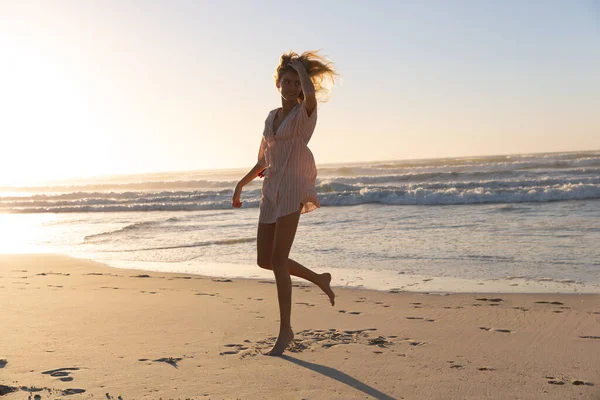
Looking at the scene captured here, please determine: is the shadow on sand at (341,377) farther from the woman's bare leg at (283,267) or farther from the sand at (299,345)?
the woman's bare leg at (283,267)

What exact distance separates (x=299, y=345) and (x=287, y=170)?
3.46ft

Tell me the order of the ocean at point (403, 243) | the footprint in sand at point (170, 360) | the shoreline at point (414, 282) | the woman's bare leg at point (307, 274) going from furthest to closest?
the ocean at point (403, 243)
the shoreline at point (414, 282)
the woman's bare leg at point (307, 274)
the footprint in sand at point (170, 360)

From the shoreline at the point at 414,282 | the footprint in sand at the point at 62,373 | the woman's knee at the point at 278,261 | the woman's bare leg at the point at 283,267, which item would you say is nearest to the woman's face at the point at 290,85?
the woman's bare leg at the point at 283,267

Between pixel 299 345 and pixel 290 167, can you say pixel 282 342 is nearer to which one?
pixel 299 345

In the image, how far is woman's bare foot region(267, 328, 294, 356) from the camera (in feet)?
11.6

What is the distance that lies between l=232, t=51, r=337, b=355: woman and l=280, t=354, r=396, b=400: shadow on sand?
8.4 inches

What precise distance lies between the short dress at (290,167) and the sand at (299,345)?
0.85 metres

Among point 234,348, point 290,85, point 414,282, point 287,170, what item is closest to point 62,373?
point 234,348

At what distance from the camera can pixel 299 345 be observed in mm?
3768

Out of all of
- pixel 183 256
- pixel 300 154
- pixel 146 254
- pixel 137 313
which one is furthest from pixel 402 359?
pixel 146 254

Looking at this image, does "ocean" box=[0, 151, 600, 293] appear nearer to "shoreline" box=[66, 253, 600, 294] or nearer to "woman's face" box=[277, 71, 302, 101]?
"shoreline" box=[66, 253, 600, 294]

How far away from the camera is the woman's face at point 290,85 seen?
3648 millimetres

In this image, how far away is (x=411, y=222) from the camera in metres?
11.6

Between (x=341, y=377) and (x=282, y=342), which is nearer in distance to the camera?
(x=341, y=377)
